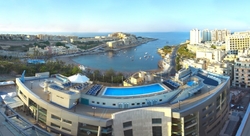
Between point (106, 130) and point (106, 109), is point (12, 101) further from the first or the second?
point (106, 130)

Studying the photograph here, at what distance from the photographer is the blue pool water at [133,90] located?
4992 mm

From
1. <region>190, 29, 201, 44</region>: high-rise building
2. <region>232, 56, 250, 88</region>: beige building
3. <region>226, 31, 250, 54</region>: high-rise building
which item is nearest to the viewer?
<region>232, 56, 250, 88</region>: beige building

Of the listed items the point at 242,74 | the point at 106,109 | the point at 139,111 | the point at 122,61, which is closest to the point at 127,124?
the point at 139,111

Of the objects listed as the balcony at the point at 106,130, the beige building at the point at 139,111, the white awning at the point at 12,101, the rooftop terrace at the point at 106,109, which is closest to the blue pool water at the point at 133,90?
the beige building at the point at 139,111

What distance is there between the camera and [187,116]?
427cm

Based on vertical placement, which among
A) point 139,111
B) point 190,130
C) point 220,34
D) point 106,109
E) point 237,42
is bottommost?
point 190,130

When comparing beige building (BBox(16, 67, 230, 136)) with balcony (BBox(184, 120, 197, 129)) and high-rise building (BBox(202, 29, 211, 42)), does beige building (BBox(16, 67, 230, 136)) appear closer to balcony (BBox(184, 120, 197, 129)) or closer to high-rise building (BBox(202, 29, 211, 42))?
balcony (BBox(184, 120, 197, 129))

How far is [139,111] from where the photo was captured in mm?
4008

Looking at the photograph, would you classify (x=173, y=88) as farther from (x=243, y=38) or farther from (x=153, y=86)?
(x=243, y=38)

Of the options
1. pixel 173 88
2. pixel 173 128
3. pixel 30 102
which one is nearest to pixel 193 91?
pixel 173 88

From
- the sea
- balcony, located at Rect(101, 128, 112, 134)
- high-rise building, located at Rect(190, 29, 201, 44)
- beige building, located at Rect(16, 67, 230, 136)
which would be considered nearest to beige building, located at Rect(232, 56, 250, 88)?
beige building, located at Rect(16, 67, 230, 136)

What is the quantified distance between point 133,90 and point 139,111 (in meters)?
1.19

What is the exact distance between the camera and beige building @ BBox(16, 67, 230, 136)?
4027mm

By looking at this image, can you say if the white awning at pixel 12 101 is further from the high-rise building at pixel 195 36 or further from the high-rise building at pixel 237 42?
the high-rise building at pixel 195 36
